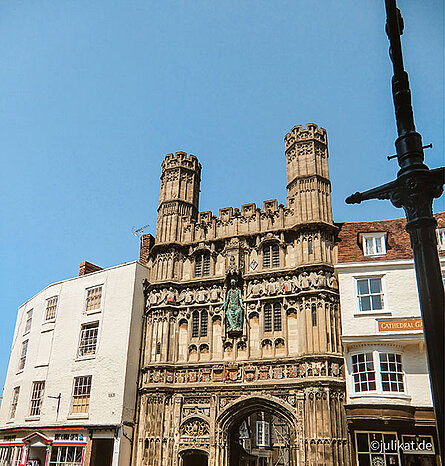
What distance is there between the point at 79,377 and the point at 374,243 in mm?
17337

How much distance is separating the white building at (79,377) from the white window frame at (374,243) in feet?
40.6

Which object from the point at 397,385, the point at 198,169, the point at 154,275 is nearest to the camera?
the point at 397,385

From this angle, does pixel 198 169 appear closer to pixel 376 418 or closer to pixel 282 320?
pixel 282 320

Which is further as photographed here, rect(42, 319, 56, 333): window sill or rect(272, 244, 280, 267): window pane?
rect(42, 319, 56, 333): window sill

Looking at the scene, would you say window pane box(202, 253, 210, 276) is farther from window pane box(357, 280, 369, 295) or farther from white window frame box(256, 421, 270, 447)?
white window frame box(256, 421, 270, 447)

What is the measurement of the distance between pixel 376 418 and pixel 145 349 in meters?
12.4

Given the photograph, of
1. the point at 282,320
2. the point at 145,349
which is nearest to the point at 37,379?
the point at 145,349

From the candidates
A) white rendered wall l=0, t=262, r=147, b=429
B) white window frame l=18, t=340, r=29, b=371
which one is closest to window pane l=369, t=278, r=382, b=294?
white rendered wall l=0, t=262, r=147, b=429

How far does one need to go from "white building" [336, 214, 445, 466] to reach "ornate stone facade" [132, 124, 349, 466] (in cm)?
95

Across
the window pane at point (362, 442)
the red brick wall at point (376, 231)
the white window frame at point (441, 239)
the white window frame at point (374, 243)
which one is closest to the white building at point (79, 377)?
the window pane at point (362, 442)

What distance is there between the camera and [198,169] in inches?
1230

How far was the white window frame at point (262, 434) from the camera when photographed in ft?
147

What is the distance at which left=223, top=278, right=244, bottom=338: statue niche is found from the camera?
24547 mm

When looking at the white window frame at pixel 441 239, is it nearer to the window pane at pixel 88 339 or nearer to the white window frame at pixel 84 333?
the white window frame at pixel 84 333
